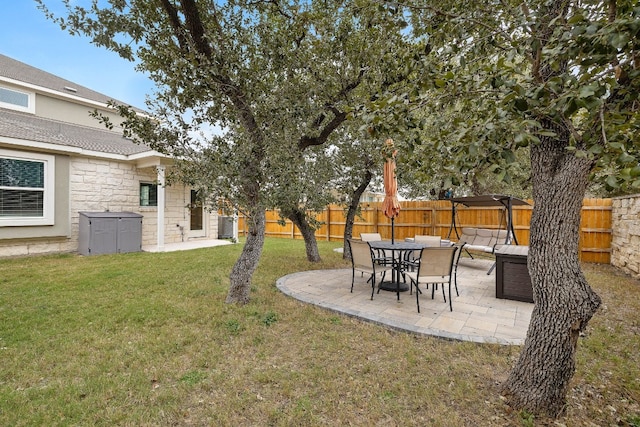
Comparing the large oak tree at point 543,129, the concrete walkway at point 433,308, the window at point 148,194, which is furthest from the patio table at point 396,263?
the window at point 148,194

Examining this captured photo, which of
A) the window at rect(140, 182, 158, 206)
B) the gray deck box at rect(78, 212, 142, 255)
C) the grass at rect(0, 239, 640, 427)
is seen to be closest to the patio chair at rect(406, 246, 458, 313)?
the grass at rect(0, 239, 640, 427)

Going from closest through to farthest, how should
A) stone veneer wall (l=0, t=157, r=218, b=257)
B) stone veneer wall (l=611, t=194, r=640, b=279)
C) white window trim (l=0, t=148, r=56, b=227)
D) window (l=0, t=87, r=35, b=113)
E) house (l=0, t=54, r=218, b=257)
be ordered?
1. stone veneer wall (l=611, t=194, r=640, b=279)
2. house (l=0, t=54, r=218, b=257)
3. white window trim (l=0, t=148, r=56, b=227)
4. stone veneer wall (l=0, t=157, r=218, b=257)
5. window (l=0, t=87, r=35, b=113)

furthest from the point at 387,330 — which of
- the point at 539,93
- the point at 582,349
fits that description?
the point at 539,93

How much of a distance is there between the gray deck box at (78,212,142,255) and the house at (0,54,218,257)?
20.6 inches

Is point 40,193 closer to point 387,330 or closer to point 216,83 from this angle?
point 216,83

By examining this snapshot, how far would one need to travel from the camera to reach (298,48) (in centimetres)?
450

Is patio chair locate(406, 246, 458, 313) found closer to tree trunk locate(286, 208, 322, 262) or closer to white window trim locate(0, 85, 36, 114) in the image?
tree trunk locate(286, 208, 322, 262)

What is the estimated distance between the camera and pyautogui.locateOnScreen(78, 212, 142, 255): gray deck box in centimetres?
883

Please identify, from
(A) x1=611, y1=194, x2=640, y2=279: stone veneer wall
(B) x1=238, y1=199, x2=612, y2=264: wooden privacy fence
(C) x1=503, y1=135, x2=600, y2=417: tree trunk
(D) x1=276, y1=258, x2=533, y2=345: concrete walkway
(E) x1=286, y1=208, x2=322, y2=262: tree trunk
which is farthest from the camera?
(B) x1=238, y1=199, x2=612, y2=264: wooden privacy fence

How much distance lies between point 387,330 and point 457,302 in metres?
1.71

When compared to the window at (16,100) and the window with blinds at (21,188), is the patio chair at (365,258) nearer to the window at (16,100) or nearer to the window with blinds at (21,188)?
the window with blinds at (21,188)

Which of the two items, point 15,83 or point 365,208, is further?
point 365,208

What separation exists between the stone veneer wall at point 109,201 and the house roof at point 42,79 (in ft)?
11.2

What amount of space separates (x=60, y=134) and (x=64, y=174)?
178cm
